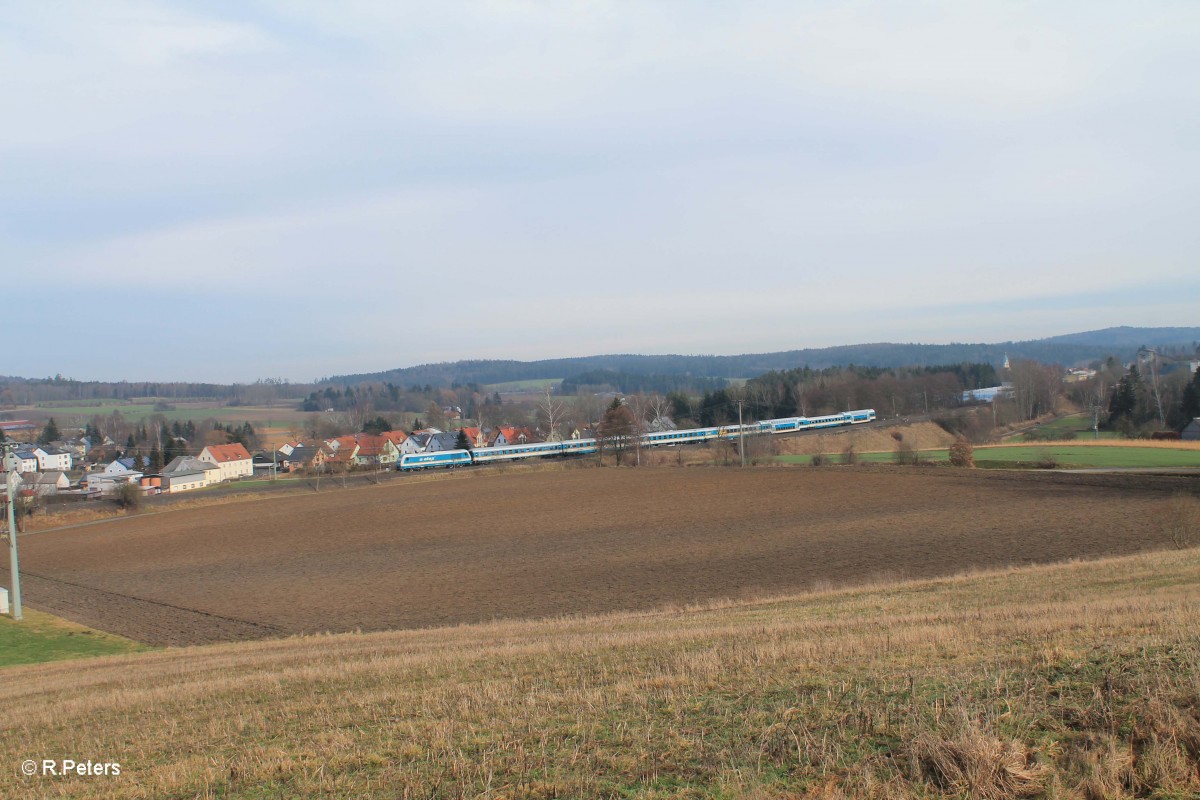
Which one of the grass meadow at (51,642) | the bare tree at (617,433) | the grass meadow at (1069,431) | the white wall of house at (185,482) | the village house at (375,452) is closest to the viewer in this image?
the grass meadow at (51,642)

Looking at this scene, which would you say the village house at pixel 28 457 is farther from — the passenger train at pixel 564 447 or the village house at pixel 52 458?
the passenger train at pixel 564 447

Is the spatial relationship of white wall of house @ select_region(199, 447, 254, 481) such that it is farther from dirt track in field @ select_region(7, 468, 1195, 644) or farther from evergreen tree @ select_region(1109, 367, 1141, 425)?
evergreen tree @ select_region(1109, 367, 1141, 425)

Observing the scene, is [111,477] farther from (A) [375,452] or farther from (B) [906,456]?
(B) [906,456]

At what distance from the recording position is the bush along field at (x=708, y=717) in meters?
4.88

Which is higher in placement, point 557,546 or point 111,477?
point 557,546

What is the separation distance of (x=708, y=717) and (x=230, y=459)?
112m

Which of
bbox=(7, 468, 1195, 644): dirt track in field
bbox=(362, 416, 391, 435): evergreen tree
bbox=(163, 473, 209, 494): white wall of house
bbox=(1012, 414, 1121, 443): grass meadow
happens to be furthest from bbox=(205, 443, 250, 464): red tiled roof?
bbox=(1012, 414, 1121, 443): grass meadow

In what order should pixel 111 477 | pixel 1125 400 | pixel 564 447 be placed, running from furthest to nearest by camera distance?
1. pixel 111 477
2. pixel 564 447
3. pixel 1125 400

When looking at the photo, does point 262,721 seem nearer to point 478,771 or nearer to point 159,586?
point 478,771

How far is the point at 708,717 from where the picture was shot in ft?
21.3

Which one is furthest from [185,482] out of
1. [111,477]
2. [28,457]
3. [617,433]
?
[617,433]

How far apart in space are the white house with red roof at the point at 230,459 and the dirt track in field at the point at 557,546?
43163 mm

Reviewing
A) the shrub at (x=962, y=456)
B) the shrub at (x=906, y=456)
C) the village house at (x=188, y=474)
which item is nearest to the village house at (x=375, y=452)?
the village house at (x=188, y=474)

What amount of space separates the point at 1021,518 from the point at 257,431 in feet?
497
